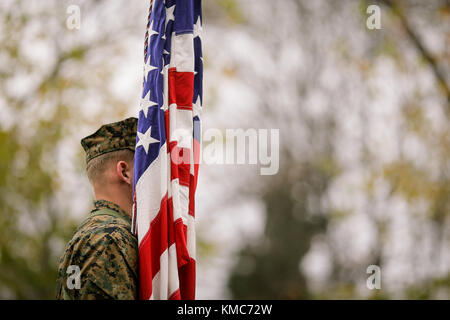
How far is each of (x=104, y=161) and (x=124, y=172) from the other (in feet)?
0.43

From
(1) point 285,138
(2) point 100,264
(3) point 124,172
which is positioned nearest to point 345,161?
(1) point 285,138

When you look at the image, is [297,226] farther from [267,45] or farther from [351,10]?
[351,10]

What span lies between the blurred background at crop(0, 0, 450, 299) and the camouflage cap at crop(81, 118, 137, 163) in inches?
177

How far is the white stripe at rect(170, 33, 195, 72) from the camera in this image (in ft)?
7.77

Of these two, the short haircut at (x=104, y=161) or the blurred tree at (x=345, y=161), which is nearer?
the short haircut at (x=104, y=161)

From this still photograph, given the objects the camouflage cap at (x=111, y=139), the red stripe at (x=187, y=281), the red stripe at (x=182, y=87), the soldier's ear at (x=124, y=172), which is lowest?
the red stripe at (x=187, y=281)

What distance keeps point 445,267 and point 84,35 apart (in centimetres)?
857

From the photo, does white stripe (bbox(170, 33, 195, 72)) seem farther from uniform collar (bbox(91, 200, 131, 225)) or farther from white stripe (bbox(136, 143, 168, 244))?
uniform collar (bbox(91, 200, 131, 225))

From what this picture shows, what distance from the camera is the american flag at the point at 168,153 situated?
213 cm

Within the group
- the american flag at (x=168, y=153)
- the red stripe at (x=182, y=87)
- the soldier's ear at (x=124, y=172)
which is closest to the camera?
the american flag at (x=168, y=153)

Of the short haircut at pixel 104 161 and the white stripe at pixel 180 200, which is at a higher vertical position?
the short haircut at pixel 104 161

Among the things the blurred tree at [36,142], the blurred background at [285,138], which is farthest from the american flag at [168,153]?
the blurred tree at [36,142]

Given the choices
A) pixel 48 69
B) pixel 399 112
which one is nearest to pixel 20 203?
pixel 48 69

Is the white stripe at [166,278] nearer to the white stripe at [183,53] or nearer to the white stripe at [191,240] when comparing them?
the white stripe at [191,240]
